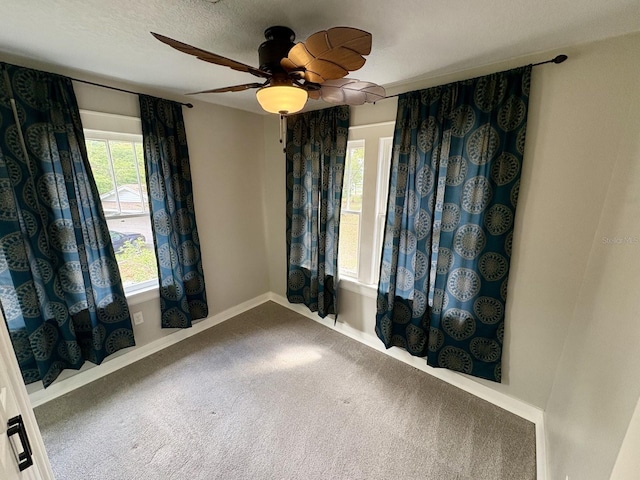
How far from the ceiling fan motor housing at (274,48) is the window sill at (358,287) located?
195cm

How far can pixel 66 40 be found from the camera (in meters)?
1.42

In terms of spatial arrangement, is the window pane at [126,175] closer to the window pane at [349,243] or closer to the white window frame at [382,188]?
the window pane at [349,243]

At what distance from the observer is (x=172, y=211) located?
7.81 feet

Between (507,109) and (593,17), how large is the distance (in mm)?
479

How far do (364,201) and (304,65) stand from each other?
1481 mm

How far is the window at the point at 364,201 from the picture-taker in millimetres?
2277

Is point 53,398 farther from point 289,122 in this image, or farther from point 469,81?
point 469,81

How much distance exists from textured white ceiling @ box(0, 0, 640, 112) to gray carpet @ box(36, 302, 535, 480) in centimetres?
235

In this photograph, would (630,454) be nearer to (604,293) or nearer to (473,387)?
(604,293)

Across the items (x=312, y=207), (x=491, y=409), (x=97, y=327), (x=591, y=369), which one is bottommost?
(x=491, y=409)

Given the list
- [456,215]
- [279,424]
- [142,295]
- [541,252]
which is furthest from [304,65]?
[142,295]

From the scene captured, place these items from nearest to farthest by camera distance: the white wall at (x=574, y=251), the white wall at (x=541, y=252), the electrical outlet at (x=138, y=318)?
the white wall at (x=574, y=251), the white wall at (x=541, y=252), the electrical outlet at (x=138, y=318)

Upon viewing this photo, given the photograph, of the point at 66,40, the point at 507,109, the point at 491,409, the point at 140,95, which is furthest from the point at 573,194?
the point at 140,95

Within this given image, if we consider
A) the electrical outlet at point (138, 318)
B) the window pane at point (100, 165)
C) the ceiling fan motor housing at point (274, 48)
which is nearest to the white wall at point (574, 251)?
the ceiling fan motor housing at point (274, 48)
